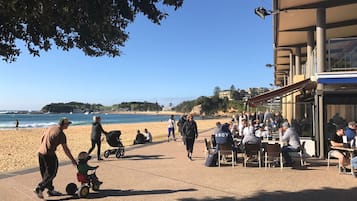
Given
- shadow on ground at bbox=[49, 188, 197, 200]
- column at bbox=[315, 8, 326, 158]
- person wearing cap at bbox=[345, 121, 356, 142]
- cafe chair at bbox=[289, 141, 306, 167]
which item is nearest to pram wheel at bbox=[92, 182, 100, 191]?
shadow on ground at bbox=[49, 188, 197, 200]

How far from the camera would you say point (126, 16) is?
16.0 ft

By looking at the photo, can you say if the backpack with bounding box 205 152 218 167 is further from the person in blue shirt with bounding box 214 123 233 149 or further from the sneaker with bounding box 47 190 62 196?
the sneaker with bounding box 47 190 62 196

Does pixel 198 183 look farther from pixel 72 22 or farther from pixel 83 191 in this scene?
pixel 72 22

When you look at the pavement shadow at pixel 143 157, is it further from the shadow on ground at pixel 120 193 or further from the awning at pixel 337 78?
the awning at pixel 337 78

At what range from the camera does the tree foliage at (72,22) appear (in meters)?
4.41

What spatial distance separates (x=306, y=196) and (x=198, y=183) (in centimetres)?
239

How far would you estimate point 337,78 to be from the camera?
1245cm

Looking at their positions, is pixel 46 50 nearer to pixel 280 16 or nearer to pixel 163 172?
pixel 163 172

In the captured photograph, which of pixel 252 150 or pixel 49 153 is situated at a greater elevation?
pixel 49 153

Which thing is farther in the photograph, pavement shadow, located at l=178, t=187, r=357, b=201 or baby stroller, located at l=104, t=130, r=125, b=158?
baby stroller, located at l=104, t=130, r=125, b=158

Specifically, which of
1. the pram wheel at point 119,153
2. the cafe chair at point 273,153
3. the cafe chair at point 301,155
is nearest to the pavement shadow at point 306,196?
the cafe chair at point 273,153

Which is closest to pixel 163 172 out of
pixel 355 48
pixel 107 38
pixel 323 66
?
pixel 107 38

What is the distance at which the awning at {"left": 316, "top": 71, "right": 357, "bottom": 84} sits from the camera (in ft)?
40.1

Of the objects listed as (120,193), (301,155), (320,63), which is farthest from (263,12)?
(120,193)
